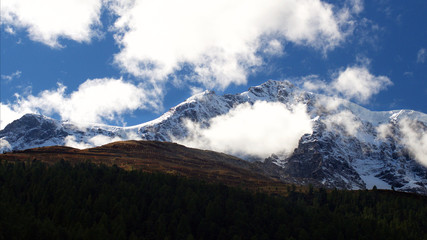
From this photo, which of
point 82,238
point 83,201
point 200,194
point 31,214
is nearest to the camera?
point 82,238

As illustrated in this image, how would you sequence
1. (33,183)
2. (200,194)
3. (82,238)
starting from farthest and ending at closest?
(200,194) → (33,183) → (82,238)

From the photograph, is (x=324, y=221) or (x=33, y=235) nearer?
(x=33, y=235)

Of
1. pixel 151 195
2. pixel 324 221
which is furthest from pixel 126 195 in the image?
pixel 324 221

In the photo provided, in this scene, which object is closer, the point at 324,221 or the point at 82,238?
the point at 82,238

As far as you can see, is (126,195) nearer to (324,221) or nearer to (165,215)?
(165,215)

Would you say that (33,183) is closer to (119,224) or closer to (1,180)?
(1,180)

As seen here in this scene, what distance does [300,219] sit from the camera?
179m

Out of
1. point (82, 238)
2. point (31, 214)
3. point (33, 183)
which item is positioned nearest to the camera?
point (82, 238)

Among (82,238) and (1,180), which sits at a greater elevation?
(1,180)

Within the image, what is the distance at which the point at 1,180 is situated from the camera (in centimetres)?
17475

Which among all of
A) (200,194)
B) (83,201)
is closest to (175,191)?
(200,194)

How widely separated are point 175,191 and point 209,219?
35.0 meters

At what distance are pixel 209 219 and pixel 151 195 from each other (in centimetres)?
3382

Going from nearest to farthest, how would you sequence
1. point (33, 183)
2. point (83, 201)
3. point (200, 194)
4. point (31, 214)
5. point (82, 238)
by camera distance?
point (82, 238) < point (31, 214) < point (83, 201) < point (33, 183) < point (200, 194)
